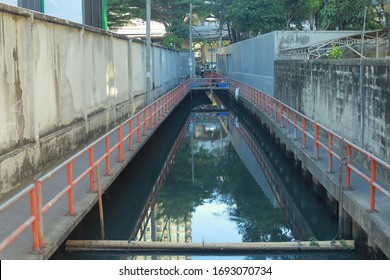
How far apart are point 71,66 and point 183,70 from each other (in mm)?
43517

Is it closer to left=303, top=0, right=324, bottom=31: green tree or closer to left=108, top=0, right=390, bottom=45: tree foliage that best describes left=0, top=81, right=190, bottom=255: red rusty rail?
left=108, top=0, right=390, bottom=45: tree foliage

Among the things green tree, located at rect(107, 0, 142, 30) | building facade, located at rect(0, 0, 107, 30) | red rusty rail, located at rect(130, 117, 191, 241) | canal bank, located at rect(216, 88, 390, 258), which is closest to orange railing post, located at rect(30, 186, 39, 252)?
red rusty rail, located at rect(130, 117, 191, 241)

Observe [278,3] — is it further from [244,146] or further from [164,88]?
[244,146]

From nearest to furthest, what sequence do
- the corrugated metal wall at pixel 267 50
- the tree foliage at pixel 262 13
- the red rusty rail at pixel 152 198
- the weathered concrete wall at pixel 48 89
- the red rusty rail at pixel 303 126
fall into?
the weathered concrete wall at pixel 48 89, the red rusty rail at pixel 303 126, the red rusty rail at pixel 152 198, the tree foliage at pixel 262 13, the corrugated metal wall at pixel 267 50

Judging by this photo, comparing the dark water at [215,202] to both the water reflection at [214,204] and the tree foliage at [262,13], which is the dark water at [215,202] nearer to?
the water reflection at [214,204]

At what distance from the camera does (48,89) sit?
12.2 metres

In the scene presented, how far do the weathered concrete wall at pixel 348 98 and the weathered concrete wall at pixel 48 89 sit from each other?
6.10 meters

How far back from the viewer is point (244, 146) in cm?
2247

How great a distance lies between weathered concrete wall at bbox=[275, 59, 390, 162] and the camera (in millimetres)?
11031

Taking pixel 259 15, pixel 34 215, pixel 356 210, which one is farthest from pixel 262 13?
pixel 34 215

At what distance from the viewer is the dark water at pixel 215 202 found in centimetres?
1088

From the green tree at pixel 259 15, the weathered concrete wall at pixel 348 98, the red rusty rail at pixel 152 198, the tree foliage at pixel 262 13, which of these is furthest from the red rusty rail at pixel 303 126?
the green tree at pixel 259 15

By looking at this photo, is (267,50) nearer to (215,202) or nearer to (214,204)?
(215,202)

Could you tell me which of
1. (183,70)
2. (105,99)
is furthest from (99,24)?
(183,70)
